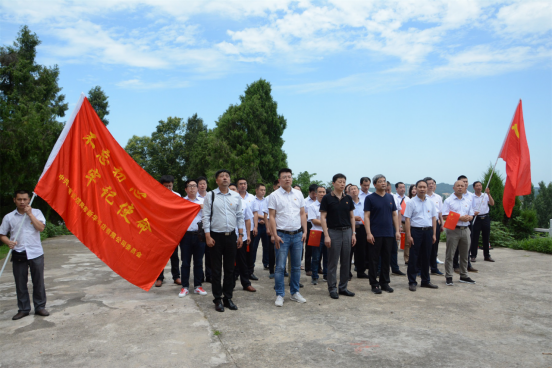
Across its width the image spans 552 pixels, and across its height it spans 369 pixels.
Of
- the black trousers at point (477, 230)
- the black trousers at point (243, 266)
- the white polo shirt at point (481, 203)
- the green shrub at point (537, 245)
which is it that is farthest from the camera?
the green shrub at point (537, 245)

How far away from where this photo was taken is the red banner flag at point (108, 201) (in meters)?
5.32

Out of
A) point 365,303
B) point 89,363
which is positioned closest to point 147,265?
point 89,363

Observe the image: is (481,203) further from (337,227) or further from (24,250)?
(24,250)

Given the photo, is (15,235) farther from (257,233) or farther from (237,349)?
(257,233)

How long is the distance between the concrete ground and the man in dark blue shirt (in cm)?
32

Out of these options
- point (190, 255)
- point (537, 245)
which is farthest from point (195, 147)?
point (190, 255)

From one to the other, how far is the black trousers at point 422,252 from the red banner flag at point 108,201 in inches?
152

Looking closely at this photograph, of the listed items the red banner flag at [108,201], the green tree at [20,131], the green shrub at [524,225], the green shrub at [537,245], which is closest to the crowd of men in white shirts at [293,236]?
the red banner flag at [108,201]

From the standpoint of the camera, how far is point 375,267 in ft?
21.7

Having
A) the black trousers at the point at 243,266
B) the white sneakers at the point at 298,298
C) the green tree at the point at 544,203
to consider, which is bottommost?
the green tree at the point at 544,203

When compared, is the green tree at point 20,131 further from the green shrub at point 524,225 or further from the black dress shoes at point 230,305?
the green shrub at point 524,225

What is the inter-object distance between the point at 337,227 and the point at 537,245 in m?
7.99

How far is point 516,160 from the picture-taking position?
343 inches

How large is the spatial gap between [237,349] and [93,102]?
126 feet
